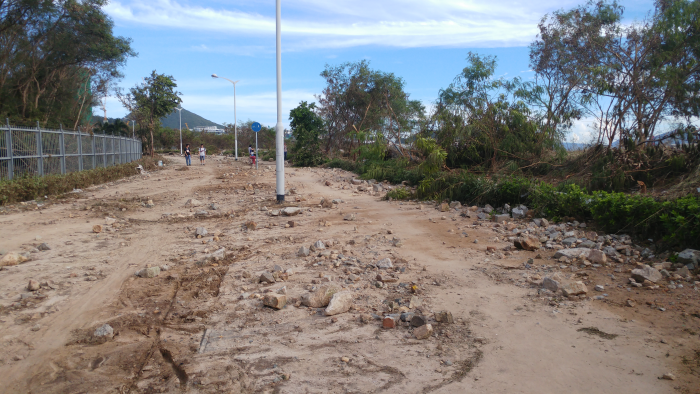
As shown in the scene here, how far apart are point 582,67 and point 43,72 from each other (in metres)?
25.6

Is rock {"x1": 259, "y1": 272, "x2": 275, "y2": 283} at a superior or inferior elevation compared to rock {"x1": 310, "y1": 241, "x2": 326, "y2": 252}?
inferior

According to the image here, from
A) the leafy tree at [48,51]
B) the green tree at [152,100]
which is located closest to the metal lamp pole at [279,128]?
the leafy tree at [48,51]

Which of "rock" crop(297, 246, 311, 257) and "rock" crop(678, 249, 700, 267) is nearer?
"rock" crop(678, 249, 700, 267)

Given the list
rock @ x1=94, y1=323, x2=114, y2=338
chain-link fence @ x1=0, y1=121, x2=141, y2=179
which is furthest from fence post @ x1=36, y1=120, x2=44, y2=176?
rock @ x1=94, y1=323, x2=114, y2=338

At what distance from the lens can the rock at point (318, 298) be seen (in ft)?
14.5

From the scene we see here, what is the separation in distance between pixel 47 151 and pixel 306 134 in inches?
680

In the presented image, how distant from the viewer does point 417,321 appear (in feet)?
12.8

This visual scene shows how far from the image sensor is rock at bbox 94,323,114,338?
12.5ft

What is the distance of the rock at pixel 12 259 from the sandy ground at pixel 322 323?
0.49ft

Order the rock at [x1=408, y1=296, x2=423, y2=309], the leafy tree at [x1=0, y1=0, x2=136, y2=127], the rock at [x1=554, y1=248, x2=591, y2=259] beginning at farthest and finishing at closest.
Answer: the leafy tree at [x1=0, y1=0, x2=136, y2=127]
the rock at [x1=554, y1=248, x2=591, y2=259]
the rock at [x1=408, y1=296, x2=423, y2=309]

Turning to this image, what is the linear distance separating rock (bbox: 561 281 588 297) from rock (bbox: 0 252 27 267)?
21.3 feet

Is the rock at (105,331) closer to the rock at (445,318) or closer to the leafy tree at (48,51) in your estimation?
the rock at (445,318)

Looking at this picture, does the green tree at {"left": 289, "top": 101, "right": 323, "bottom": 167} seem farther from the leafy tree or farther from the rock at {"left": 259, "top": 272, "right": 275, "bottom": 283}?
the rock at {"left": 259, "top": 272, "right": 275, "bottom": 283}

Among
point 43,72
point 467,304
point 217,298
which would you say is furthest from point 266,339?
point 43,72
